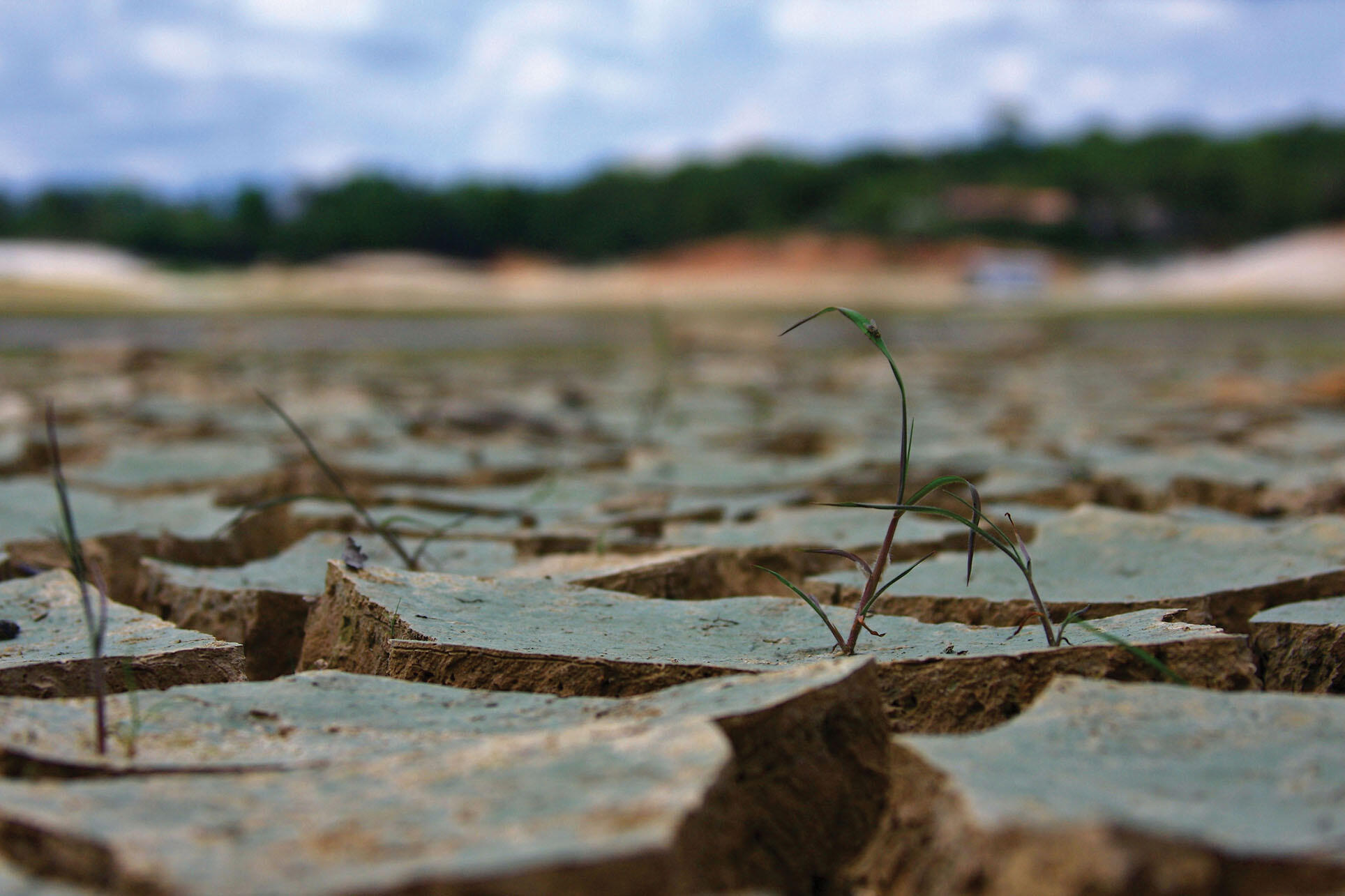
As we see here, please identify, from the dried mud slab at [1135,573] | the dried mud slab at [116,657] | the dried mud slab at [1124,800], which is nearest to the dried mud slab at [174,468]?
the dried mud slab at [116,657]

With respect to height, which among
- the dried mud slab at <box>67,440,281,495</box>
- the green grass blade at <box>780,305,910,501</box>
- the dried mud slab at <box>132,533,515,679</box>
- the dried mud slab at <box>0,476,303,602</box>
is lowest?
the dried mud slab at <box>67,440,281,495</box>

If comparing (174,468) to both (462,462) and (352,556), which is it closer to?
(462,462)

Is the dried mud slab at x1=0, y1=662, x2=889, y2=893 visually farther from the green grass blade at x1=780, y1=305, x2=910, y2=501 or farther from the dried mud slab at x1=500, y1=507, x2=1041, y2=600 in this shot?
the dried mud slab at x1=500, y1=507, x2=1041, y2=600

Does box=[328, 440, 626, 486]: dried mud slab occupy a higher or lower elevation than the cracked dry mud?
lower

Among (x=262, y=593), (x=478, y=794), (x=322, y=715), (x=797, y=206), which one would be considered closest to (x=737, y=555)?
(x=262, y=593)

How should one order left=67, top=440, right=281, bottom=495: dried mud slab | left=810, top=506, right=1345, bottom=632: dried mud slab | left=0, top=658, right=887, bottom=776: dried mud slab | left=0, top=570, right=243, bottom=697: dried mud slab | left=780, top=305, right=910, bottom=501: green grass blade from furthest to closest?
1. left=67, top=440, right=281, bottom=495: dried mud slab
2. left=810, top=506, right=1345, bottom=632: dried mud slab
3. left=0, top=570, right=243, bottom=697: dried mud slab
4. left=780, top=305, right=910, bottom=501: green grass blade
5. left=0, top=658, right=887, bottom=776: dried mud slab

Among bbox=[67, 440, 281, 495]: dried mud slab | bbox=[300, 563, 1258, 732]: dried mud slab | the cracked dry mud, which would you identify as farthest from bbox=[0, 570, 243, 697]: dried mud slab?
bbox=[67, 440, 281, 495]: dried mud slab

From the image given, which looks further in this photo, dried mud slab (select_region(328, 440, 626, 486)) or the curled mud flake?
dried mud slab (select_region(328, 440, 626, 486))
